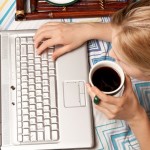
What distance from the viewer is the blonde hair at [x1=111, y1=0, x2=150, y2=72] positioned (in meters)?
0.49

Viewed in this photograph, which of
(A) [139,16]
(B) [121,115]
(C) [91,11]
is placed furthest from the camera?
(C) [91,11]

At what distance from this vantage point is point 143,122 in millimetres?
668

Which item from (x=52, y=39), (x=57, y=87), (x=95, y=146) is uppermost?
(x=52, y=39)

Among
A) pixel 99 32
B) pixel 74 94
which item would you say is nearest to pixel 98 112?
pixel 74 94

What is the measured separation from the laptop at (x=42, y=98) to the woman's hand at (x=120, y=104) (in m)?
0.06

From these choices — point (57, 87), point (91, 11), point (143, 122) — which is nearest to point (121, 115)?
point (143, 122)

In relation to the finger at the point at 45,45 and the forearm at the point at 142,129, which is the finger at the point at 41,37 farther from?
the forearm at the point at 142,129

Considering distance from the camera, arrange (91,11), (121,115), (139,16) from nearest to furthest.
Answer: (139,16) < (121,115) < (91,11)

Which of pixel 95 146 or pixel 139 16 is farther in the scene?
pixel 95 146

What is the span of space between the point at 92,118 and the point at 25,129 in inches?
5.8

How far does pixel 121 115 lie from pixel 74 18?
274 millimetres

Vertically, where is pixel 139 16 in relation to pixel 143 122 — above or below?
above

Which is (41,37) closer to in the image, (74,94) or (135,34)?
(74,94)

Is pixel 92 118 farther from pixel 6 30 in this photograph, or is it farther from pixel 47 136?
pixel 6 30
